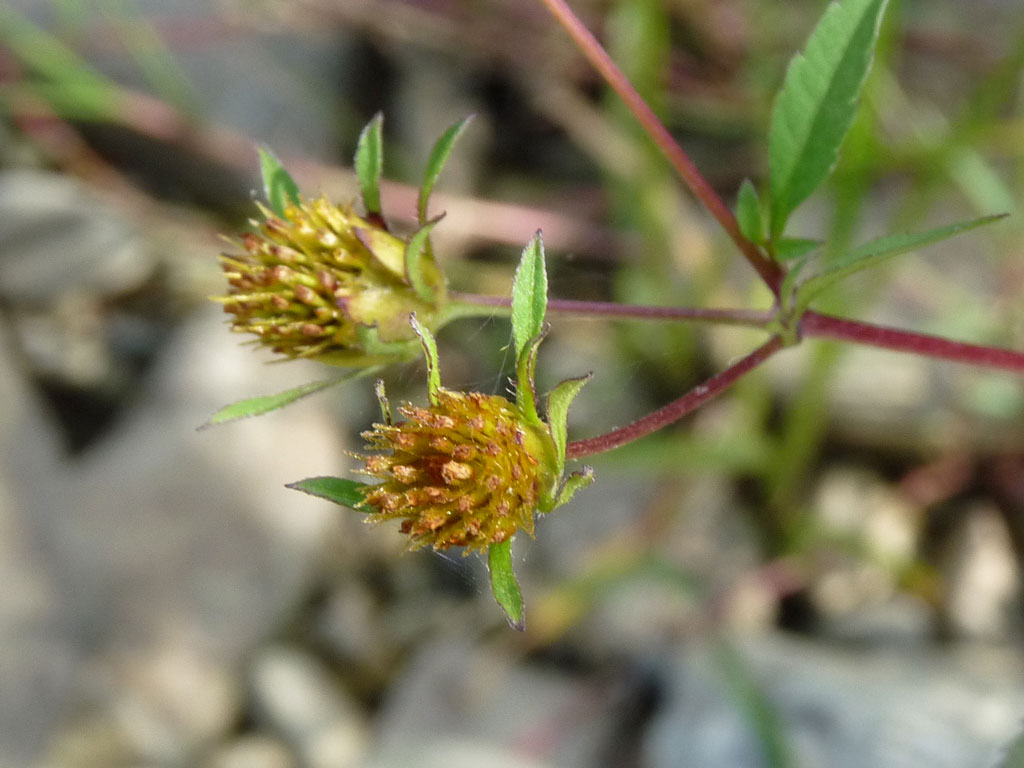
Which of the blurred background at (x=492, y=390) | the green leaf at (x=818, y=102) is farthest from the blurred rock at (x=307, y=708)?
the green leaf at (x=818, y=102)

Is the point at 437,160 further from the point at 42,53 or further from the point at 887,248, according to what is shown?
the point at 42,53

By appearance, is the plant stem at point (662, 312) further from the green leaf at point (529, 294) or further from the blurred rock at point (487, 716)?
the blurred rock at point (487, 716)

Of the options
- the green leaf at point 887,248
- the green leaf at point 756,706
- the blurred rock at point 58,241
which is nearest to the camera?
the green leaf at point 887,248

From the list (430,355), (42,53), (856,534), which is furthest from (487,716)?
(42,53)

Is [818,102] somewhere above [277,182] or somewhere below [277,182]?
above

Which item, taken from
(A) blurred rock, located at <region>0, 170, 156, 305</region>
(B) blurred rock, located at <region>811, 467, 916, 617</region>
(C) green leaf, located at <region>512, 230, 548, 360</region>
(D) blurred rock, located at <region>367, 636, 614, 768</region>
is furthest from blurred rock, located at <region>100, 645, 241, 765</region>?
(C) green leaf, located at <region>512, 230, 548, 360</region>
